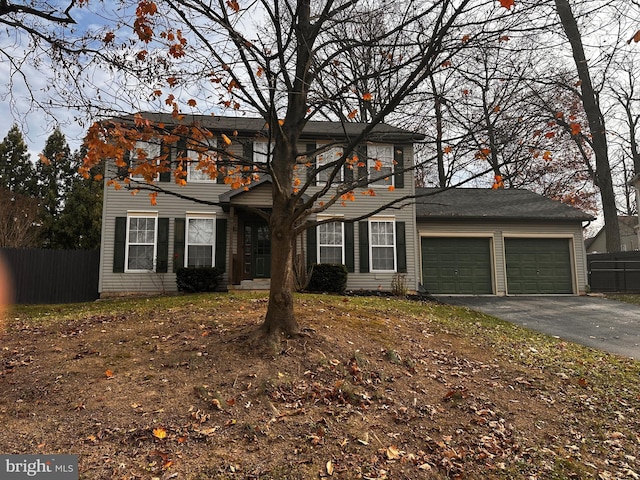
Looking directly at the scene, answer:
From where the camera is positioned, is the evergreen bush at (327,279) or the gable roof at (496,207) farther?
the gable roof at (496,207)

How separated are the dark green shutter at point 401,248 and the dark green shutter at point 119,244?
352 inches

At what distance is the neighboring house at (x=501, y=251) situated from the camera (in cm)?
1481

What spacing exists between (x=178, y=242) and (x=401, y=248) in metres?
7.42

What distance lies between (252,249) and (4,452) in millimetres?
10623

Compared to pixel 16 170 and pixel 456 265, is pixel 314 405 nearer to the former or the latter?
pixel 456 265

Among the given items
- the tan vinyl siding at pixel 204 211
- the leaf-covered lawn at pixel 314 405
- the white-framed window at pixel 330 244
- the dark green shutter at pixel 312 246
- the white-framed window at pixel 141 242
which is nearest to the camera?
the leaf-covered lawn at pixel 314 405

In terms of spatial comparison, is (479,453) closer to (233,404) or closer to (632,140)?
(233,404)

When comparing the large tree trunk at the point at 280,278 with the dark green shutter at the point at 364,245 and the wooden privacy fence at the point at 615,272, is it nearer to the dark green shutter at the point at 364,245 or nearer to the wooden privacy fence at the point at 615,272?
the dark green shutter at the point at 364,245

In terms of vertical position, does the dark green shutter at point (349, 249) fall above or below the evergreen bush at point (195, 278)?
above

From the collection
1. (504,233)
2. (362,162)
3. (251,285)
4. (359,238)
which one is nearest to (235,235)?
(251,285)

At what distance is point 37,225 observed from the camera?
2384 centimetres

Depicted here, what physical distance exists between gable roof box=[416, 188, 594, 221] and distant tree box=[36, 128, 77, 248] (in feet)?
69.4

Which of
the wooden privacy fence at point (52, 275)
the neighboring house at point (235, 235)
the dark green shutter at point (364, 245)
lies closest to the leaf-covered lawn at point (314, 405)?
the neighboring house at point (235, 235)

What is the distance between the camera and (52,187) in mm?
25891
